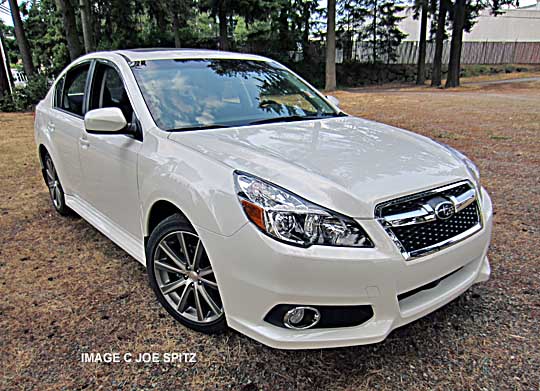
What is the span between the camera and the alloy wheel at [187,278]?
2.29 meters

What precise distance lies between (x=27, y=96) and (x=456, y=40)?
19009 millimetres

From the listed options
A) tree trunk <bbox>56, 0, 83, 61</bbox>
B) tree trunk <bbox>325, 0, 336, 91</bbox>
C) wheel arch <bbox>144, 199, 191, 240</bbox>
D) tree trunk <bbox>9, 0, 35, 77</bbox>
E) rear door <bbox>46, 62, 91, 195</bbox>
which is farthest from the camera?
tree trunk <bbox>325, 0, 336, 91</bbox>

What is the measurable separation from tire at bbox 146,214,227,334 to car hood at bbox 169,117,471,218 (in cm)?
49

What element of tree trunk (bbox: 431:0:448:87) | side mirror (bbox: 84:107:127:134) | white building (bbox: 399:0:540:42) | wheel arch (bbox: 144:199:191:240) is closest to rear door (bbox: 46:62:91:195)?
side mirror (bbox: 84:107:127:134)

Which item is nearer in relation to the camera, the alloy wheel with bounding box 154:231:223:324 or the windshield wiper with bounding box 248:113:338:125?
the alloy wheel with bounding box 154:231:223:324

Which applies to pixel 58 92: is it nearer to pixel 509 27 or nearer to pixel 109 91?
pixel 109 91

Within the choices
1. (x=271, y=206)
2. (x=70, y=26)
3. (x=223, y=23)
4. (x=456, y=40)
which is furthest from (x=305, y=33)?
(x=271, y=206)

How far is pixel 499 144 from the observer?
7438 mm

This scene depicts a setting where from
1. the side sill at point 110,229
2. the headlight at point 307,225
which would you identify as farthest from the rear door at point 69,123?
the headlight at point 307,225

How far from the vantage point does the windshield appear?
278cm

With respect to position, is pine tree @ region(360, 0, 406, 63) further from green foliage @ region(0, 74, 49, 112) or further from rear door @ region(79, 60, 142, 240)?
rear door @ region(79, 60, 142, 240)

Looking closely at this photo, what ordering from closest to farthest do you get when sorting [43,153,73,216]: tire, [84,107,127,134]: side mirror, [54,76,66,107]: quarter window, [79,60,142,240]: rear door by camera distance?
[84,107,127,134]: side mirror, [79,60,142,240]: rear door, [54,76,66,107]: quarter window, [43,153,73,216]: tire

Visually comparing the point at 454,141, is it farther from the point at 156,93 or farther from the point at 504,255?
the point at 156,93

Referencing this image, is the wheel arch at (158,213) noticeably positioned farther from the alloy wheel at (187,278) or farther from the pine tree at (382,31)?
the pine tree at (382,31)
